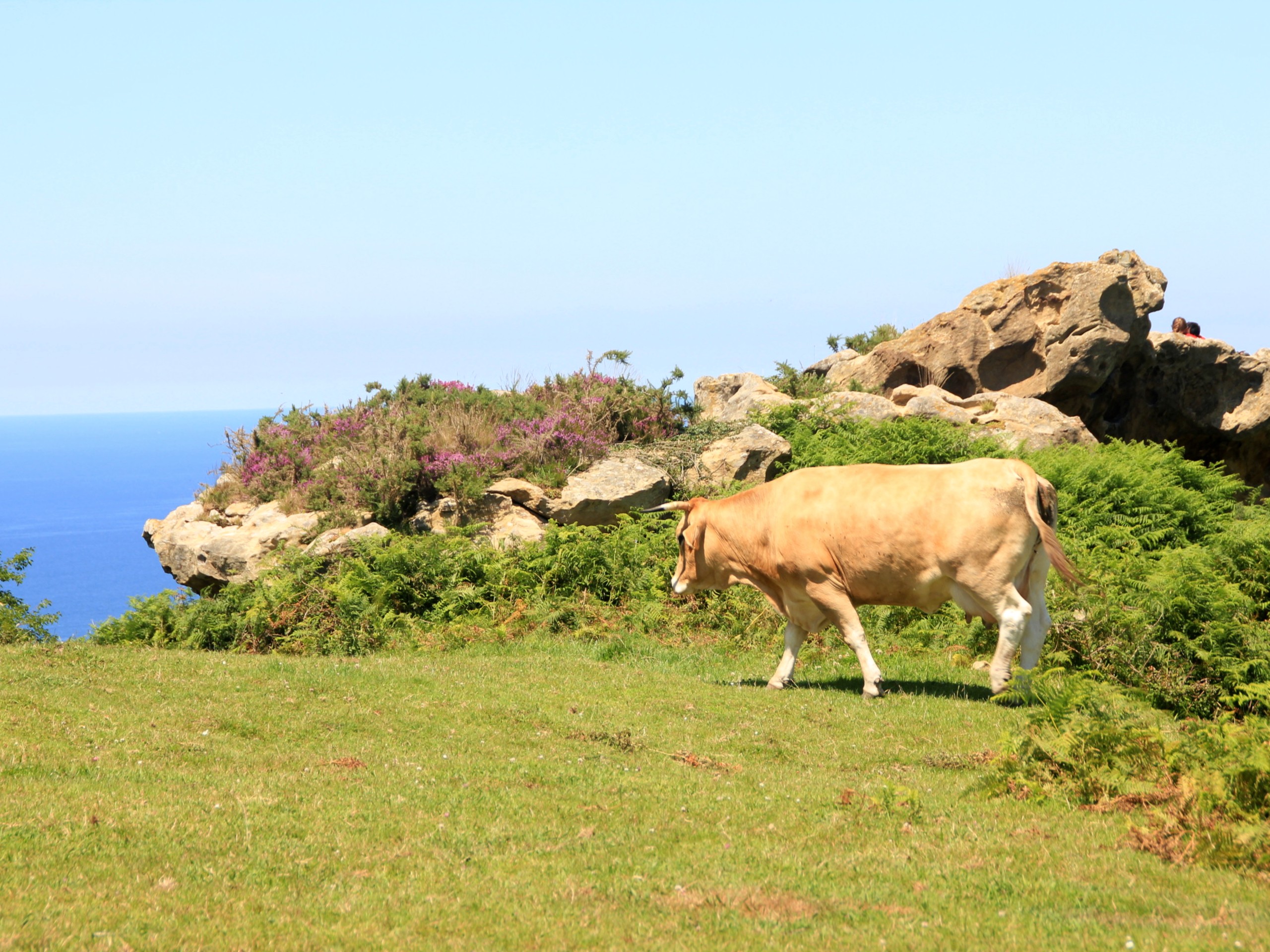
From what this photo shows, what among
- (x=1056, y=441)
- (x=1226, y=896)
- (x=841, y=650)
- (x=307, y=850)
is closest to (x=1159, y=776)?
(x=1226, y=896)

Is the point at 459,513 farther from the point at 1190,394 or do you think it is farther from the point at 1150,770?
the point at 1190,394

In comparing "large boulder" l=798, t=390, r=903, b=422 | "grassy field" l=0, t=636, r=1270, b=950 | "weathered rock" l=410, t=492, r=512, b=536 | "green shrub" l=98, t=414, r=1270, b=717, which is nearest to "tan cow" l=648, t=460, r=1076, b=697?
"grassy field" l=0, t=636, r=1270, b=950

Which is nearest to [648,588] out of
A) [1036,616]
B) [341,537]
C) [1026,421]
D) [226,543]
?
[341,537]

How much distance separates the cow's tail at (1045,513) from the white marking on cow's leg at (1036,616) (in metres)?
0.17

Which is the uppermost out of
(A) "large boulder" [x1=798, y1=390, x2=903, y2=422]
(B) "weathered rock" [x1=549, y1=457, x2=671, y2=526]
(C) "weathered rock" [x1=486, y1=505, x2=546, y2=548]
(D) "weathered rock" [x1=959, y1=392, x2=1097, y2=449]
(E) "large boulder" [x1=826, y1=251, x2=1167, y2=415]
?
(E) "large boulder" [x1=826, y1=251, x2=1167, y2=415]

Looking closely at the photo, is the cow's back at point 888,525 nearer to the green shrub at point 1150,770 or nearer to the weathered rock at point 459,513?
the green shrub at point 1150,770

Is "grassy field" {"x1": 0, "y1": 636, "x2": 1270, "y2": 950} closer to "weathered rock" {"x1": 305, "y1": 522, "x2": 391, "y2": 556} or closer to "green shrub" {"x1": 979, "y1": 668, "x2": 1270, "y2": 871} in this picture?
"green shrub" {"x1": 979, "y1": 668, "x2": 1270, "y2": 871}

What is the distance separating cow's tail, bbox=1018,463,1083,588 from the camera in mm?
12609

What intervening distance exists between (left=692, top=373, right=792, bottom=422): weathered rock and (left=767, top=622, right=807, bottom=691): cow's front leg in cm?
1185

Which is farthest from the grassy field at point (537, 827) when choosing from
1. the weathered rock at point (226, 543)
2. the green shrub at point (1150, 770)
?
the weathered rock at point (226, 543)

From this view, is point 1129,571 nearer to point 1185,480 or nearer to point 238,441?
point 1185,480

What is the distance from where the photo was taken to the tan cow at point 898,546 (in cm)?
1265

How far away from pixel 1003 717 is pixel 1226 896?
Answer: 540cm

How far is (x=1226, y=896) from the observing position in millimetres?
6906
